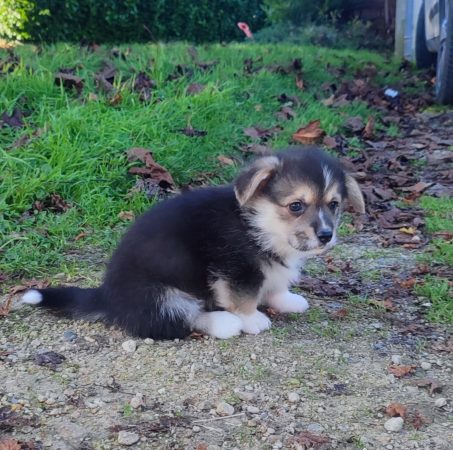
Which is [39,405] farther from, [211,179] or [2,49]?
[2,49]

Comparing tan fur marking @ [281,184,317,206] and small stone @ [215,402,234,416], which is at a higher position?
tan fur marking @ [281,184,317,206]

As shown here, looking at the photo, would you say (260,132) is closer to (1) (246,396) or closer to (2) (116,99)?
(2) (116,99)

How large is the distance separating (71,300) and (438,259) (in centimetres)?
245

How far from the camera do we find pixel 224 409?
2.86m

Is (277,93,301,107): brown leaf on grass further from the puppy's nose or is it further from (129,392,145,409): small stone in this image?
(129,392,145,409): small stone

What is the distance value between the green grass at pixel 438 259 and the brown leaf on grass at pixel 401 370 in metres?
0.68

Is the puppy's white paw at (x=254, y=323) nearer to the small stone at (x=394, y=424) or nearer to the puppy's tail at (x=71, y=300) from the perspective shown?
the puppy's tail at (x=71, y=300)

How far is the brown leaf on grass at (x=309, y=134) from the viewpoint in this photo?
23.0 feet

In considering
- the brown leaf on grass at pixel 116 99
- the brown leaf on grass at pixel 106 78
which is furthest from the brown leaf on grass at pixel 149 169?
the brown leaf on grass at pixel 106 78

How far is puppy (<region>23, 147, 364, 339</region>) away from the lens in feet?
11.3

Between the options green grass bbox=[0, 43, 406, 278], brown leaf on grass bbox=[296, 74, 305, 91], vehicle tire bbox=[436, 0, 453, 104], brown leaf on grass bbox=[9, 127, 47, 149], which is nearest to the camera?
green grass bbox=[0, 43, 406, 278]

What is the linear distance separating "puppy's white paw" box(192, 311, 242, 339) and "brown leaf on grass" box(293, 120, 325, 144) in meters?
3.73

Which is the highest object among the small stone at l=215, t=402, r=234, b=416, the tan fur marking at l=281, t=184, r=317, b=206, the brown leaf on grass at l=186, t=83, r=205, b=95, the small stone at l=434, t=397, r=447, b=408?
the tan fur marking at l=281, t=184, r=317, b=206

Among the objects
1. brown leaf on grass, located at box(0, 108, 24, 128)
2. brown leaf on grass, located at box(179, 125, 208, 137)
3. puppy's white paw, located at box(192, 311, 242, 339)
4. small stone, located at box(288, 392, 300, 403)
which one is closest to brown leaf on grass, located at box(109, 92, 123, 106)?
brown leaf on grass, located at box(179, 125, 208, 137)
